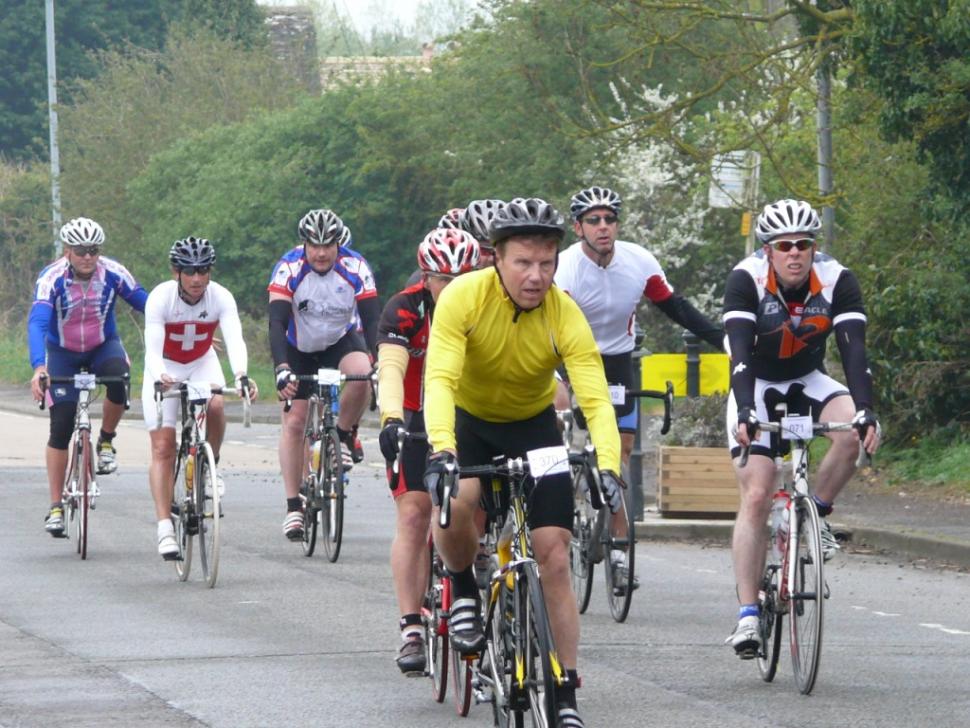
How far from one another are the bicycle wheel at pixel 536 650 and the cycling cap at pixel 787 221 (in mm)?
2538

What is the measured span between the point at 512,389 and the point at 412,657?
142cm

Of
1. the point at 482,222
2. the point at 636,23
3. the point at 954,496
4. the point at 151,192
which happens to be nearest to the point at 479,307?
the point at 482,222

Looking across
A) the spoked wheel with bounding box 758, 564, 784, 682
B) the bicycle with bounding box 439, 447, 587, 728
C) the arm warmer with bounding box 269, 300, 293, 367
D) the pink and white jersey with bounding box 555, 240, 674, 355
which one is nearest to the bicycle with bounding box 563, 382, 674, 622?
the pink and white jersey with bounding box 555, 240, 674, 355

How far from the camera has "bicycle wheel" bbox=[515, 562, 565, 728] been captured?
6180 mm

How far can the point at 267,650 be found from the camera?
9266 millimetres

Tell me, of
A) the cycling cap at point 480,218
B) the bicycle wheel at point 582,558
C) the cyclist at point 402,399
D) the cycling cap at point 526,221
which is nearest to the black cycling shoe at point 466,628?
the cyclist at point 402,399

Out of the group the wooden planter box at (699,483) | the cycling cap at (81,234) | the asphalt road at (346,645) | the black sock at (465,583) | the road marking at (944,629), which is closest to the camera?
the black sock at (465,583)

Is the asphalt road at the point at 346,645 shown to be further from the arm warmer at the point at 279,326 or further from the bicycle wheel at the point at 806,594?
the arm warmer at the point at 279,326

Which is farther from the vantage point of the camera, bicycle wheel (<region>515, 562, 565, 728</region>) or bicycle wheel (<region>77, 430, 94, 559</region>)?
bicycle wheel (<region>77, 430, 94, 559</region>)

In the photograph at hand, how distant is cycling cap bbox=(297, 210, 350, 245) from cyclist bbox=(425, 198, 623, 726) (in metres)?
5.57

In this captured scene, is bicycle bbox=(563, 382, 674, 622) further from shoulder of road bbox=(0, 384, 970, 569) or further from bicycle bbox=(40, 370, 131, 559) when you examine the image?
bicycle bbox=(40, 370, 131, 559)

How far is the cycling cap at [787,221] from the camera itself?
8.49m

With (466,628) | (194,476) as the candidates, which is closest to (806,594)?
(466,628)

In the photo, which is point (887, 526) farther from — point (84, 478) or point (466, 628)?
point (466, 628)
